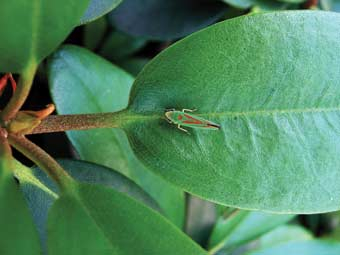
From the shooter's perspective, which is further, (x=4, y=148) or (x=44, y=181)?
(x=44, y=181)

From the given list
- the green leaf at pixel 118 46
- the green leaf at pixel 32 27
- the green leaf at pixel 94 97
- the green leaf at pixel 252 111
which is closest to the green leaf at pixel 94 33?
the green leaf at pixel 118 46

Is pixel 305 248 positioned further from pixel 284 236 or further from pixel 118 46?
pixel 118 46

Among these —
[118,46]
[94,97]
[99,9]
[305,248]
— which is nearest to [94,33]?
[118,46]

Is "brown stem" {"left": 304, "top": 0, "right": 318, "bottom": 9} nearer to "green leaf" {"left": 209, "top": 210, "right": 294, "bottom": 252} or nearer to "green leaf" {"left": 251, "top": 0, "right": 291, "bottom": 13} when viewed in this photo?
"green leaf" {"left": 251, "top": 0, "right": 291, "bottom": 13}

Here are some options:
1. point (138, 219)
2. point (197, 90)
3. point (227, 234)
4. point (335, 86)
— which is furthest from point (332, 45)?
point (227, 234)

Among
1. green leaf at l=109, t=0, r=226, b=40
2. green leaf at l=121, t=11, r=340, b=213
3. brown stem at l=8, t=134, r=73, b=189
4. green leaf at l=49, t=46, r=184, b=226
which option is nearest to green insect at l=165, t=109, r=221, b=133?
green leaf at l=121, t=11, r=340, b=213

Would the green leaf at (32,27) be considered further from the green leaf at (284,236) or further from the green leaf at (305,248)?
the green leaf at (284,236)
